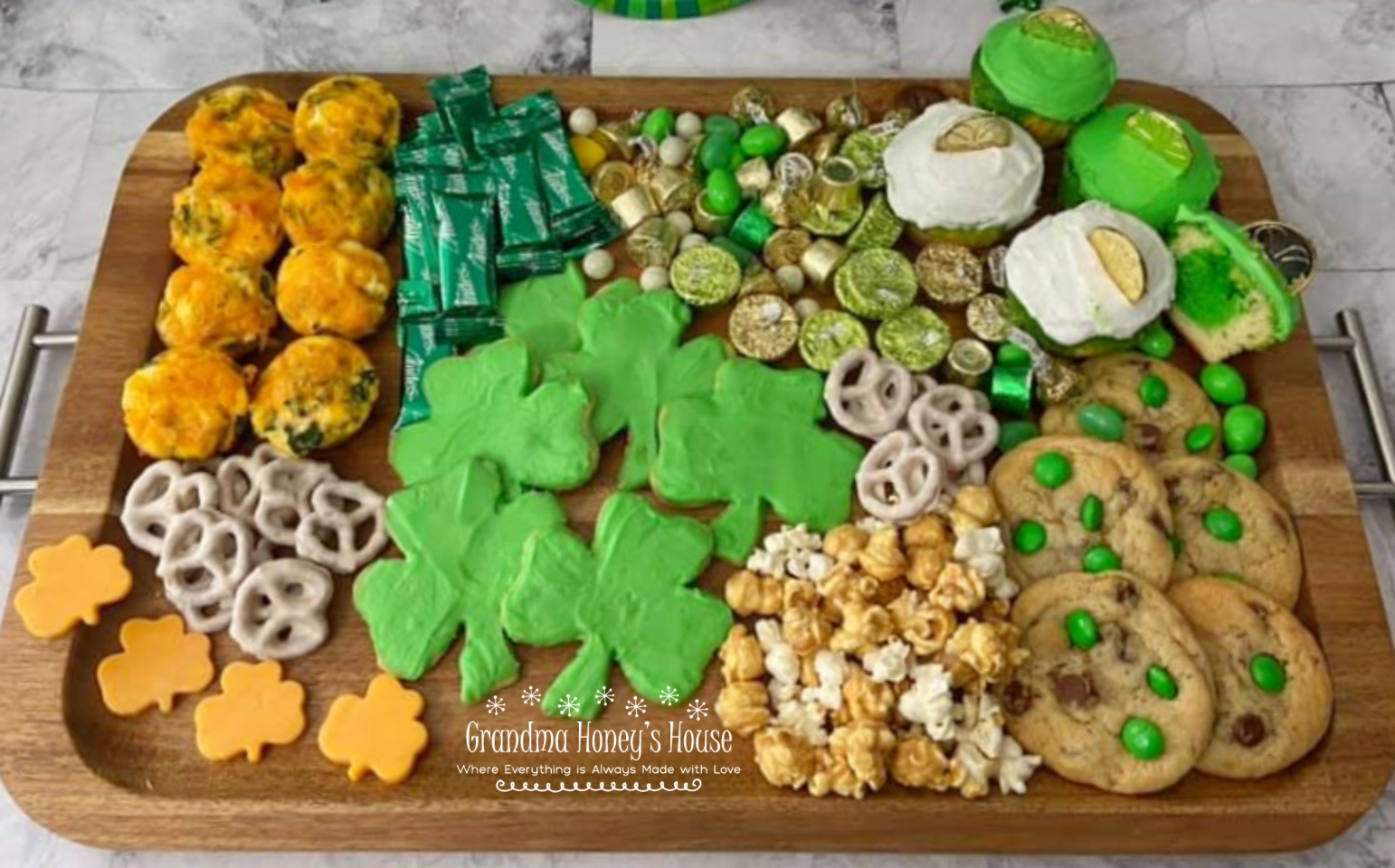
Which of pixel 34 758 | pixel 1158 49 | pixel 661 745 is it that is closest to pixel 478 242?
pixel 661 745

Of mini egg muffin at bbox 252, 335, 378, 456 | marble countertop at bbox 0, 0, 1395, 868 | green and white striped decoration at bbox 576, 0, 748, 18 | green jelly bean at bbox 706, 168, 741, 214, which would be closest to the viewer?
mini egg muffin at bbox 252, 335, 378, 456

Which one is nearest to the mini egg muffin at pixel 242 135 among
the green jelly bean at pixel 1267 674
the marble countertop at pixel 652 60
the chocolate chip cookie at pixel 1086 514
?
the marble countertop at pixel 652 60

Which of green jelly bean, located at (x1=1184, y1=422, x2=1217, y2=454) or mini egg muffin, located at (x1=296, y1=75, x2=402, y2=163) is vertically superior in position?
mini egg muffin, located at (x1=296, y1=75, x2=402, y2=163)

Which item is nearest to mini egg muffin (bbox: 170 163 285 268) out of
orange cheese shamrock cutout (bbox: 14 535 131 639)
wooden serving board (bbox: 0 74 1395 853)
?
wooden serving board (bbox: 0 74 1395 853)

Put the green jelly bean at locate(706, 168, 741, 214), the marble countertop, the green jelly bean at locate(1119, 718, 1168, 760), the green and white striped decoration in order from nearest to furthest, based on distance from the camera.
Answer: the green jelly bean at locate(1119, 718, 1168, 760), the green jelly bean at locate(706, 168, 741, 214), the marble countertop, the green and white striped decoration

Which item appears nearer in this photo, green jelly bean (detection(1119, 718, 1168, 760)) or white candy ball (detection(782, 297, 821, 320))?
green jelly bean (detection(1119, 718, 1168, 760))

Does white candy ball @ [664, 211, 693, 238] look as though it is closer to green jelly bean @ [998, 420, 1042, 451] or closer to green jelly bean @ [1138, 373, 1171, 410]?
green jelly bean @ [998, 420, 1042, 451]

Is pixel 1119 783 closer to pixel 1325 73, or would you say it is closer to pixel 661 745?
pixel 661 745

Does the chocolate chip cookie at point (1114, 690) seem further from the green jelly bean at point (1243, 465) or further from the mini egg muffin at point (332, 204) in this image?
the mini egg muffin at point (332, 204)
